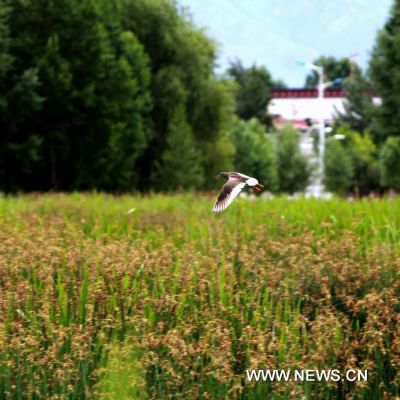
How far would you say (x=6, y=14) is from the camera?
41219mm

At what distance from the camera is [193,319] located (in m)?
5.62

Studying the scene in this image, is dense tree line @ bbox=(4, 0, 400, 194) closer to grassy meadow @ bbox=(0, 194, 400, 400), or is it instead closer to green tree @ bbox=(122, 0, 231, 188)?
green tree @ bbox=(122, 0, 231, 188)

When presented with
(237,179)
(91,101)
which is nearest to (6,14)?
(91,101)

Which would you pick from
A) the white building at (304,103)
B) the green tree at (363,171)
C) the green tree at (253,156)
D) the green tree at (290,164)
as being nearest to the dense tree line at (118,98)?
the green tree at (253,156)

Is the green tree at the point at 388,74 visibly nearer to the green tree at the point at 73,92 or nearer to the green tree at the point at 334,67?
the green tree at the point at 73,92

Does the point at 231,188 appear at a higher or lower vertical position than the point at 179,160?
lower

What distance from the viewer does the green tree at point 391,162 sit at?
48.9 metres

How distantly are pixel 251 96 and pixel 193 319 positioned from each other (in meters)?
90.4

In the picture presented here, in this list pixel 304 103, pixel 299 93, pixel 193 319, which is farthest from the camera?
pixel 304 103

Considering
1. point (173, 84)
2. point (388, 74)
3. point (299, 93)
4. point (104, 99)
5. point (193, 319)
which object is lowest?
point (193, 319)

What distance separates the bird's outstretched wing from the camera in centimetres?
390

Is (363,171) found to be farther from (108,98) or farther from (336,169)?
(108,98)

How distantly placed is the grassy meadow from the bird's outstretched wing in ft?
3.22

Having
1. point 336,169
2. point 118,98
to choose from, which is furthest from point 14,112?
point 336,169
